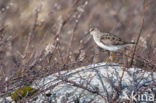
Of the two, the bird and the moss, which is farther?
the bird

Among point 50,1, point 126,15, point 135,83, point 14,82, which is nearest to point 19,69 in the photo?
point 14,82

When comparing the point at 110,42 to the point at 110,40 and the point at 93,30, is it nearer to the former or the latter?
the point at 110,40

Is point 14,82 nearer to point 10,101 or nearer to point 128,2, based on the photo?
point 10,101

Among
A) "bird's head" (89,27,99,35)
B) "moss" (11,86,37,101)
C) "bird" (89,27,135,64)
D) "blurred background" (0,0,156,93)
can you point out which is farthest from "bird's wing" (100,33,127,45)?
"moss" (11,86,37,101)

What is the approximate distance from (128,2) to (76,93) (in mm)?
11566

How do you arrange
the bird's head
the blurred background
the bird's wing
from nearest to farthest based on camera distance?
1. the blurred background
2. the bird's wing
3. the bird's head

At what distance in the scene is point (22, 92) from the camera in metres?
5.03

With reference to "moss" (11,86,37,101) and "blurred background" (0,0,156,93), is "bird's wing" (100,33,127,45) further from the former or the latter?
"moss" (11,86,37,101)

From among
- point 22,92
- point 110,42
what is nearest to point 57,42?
point 110,42

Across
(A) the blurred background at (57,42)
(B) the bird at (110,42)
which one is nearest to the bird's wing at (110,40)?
(B) the bird at (110,42)

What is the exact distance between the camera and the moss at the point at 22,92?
4.99 m

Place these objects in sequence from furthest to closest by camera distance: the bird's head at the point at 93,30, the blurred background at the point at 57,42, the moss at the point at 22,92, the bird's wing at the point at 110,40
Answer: the bird's head at the point at 93,30 → the bird's wing at the point at 110,40 → the blurred background at the point at 57,42 → the moss at the point at 22,92

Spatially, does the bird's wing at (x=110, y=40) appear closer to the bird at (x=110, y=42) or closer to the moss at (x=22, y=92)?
the bird at (x=110, y=42)

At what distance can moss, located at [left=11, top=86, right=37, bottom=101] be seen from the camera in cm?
499
